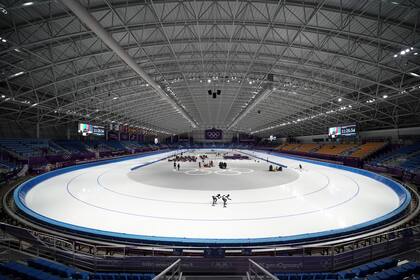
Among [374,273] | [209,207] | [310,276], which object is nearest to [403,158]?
[209,207]

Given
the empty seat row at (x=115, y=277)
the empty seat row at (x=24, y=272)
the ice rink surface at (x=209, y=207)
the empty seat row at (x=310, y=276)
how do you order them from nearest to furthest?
1. the empty seat row at (x=24, y=272)
2. the empty seat row at (x=115, y=277)
3. the empty seat row at (x=310, y=276)
4. the ice rink surface at (x=209, y=207)

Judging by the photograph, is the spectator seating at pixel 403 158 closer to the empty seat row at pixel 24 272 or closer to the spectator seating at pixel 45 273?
the spectator seating at pixel 45 273

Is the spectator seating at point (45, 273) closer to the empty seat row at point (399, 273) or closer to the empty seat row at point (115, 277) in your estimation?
the empty seat row at point (115, 277)

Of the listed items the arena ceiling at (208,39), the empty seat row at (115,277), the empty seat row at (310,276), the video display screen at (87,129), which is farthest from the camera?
the video display screen at (87,129)

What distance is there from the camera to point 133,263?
5363 millimetres

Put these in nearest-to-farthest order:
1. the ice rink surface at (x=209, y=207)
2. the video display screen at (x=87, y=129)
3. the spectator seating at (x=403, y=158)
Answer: the ice rink surface at (x=209, y=207) < the spectator seating at (x=403, y=158) < the video display screen at (x=87, y=129)

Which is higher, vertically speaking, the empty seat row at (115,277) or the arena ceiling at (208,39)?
the arena ceiling at (208,39)

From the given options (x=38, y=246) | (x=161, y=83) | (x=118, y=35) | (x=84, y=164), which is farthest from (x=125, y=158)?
(x=38, y=246)

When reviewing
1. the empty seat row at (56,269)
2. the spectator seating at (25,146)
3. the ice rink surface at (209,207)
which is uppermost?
the spectator seating at (25,146)

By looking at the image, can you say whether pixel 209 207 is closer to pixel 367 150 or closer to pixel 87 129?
pixel 87 129

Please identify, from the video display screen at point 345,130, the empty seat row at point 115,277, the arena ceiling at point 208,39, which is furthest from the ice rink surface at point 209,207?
the video display screen at point 345,130

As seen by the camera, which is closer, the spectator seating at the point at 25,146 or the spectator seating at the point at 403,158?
the spectator seating at the point at 403,158

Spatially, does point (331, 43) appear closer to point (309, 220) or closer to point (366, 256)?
point (309, 220)

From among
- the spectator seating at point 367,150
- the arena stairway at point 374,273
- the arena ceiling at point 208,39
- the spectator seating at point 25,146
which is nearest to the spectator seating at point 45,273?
the arena stairway at point 374,273
